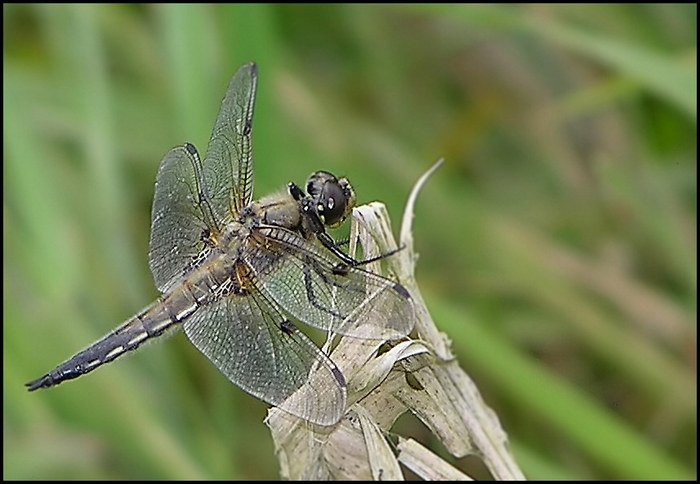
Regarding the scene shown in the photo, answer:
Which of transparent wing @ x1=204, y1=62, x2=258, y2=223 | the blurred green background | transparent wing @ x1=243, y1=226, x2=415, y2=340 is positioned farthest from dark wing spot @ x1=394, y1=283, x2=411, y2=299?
the blurred green background

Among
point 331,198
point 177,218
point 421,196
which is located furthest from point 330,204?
point 421,196

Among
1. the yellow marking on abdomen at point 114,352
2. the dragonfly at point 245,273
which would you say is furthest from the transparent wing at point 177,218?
the yellow marking on abdomen at point 114,352

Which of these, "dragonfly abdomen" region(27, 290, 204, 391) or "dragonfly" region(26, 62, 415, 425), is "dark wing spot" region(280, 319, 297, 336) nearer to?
"dragonfly" region(26, 62, 415, 425)

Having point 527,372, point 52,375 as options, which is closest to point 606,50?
point 527,372

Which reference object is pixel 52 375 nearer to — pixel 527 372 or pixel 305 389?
pixel 305 389

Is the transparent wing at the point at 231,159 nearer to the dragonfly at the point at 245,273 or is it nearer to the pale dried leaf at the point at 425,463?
the dragonfly at the point at 245,273

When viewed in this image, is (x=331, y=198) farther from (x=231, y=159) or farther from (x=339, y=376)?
(x=339, y=376)
